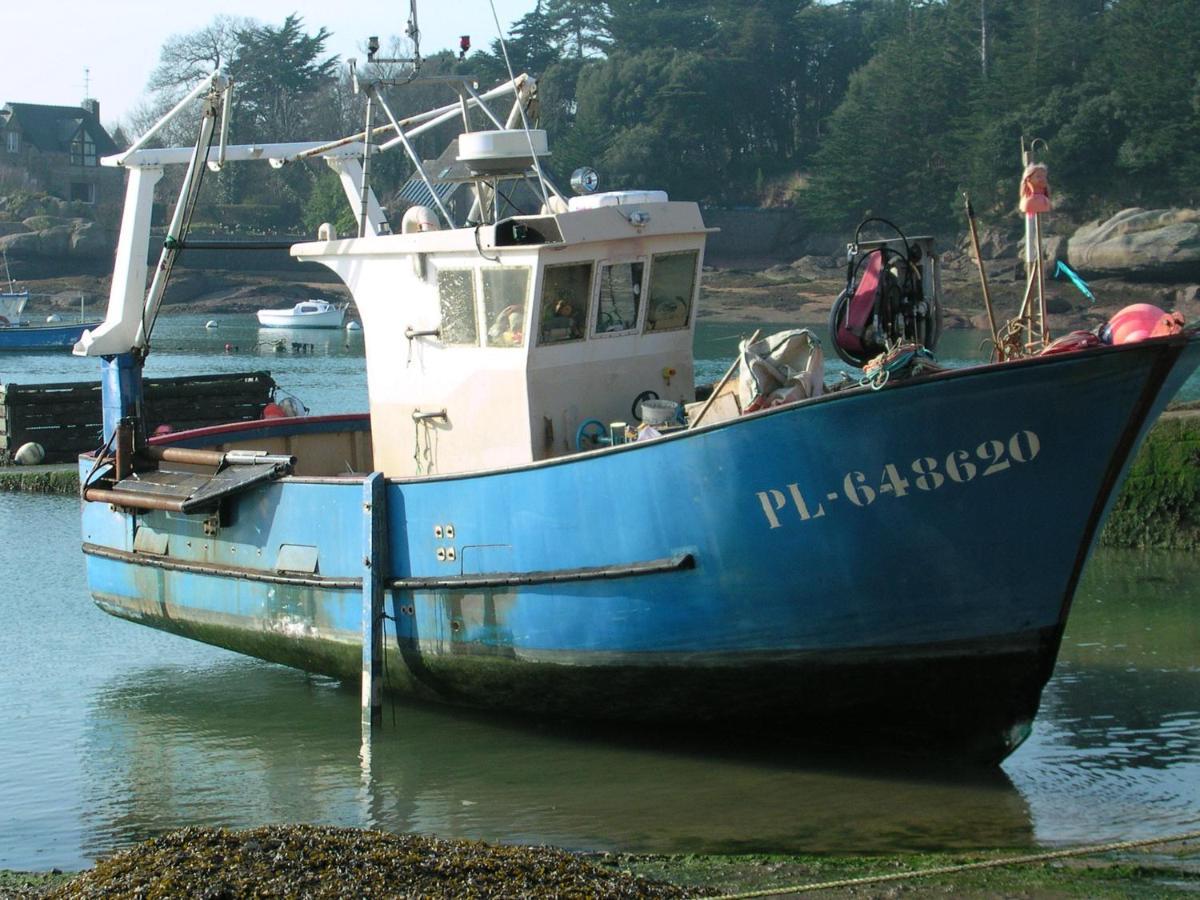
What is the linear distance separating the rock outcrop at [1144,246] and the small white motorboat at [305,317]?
2792 cm

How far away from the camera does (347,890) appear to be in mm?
6082

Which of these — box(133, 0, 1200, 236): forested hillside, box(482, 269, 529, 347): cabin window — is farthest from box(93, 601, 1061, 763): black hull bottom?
box(133, 0, 1200, 236): forested hillside

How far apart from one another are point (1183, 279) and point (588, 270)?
48.1m

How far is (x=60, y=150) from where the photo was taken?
90.8 meters

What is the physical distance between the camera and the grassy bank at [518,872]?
611cm

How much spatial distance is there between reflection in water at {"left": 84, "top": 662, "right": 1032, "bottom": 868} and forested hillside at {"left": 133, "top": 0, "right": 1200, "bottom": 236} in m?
31.5

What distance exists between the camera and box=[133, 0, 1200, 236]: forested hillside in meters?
55.0

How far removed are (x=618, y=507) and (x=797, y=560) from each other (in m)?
1.04

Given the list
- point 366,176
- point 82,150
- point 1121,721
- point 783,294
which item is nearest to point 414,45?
point 366,176

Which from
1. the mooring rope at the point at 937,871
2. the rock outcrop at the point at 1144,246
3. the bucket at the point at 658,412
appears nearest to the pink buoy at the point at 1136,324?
the mooring rope at the point at 937,871

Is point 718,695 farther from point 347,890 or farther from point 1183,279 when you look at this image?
point 1183,279

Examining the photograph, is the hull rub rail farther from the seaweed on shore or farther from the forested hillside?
the forested hillside

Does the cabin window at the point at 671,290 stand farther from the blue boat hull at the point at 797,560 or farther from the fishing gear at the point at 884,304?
the blue boat hull at the point at 797,560

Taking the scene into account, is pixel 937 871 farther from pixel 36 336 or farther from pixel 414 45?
pixel 36 336
